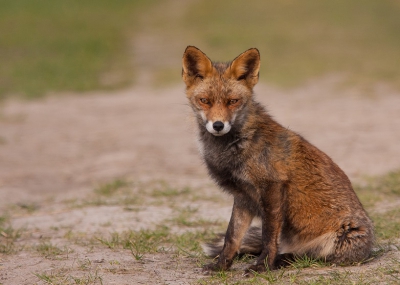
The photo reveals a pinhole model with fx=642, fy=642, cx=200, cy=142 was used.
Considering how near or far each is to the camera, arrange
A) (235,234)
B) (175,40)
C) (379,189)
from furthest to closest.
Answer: (175,40) < (379,189) < (235,234)

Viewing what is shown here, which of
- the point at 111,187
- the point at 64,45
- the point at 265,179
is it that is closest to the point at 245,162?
the point at 265,179

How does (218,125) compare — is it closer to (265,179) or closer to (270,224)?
(265,179)

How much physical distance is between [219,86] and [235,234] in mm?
1360

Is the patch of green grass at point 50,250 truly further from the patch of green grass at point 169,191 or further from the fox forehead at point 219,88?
the patch of green grass at point 169,191

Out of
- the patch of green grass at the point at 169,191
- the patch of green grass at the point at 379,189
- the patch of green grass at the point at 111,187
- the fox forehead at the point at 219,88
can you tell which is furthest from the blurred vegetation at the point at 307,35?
the fox forehead at the point at 219,88

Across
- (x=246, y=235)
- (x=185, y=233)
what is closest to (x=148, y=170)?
(x=185, y=233)

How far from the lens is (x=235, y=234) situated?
5879 mm

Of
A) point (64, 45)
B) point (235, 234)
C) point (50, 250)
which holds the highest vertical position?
point (64, 45)

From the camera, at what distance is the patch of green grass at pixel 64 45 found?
21.1m

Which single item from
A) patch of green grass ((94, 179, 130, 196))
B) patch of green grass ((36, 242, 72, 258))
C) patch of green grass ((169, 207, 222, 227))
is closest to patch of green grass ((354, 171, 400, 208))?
patch of green grass ((169, 207, 222, 227))

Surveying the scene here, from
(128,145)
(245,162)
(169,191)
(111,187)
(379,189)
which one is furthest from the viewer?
(128,145)

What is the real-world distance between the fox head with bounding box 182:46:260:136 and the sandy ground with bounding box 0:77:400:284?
47 centimetres

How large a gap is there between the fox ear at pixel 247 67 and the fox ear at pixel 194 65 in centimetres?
21

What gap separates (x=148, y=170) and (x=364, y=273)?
6.30 meters
